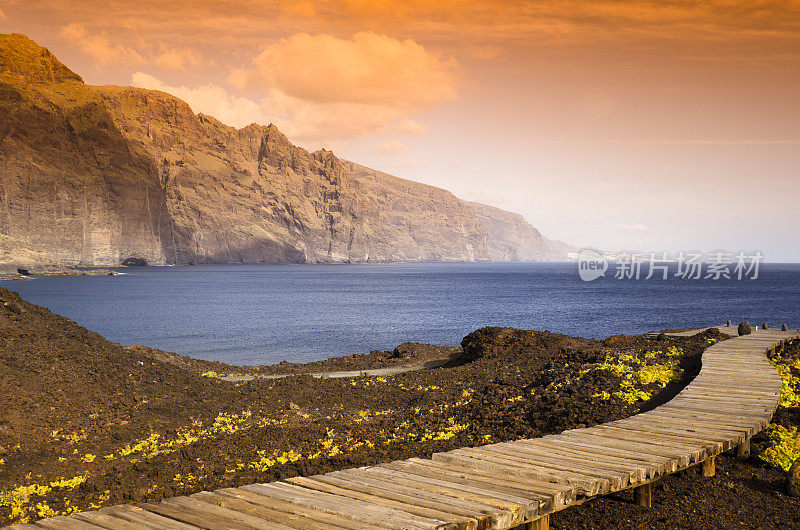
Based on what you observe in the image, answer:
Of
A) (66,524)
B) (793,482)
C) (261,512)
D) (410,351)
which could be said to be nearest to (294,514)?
(261,512)

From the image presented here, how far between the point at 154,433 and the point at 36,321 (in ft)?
24.3

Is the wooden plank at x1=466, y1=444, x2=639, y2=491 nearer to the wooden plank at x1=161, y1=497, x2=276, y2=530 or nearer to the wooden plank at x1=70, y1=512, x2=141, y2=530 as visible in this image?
the wooden plank at x1=161, y1=497, x2=276, y2=530

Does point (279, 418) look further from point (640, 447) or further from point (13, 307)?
point (640, 447)

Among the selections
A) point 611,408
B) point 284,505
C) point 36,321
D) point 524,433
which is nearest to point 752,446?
point 611,408

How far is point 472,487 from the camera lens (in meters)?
6.09

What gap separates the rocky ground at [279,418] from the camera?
911cm

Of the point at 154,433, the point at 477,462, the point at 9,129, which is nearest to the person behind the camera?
the point at 477,462

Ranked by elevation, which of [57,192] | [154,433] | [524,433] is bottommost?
[154,433]

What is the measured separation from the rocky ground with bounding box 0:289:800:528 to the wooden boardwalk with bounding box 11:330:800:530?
89cm

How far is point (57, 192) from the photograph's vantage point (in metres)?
173

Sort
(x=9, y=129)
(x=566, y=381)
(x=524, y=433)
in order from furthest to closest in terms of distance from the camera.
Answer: (x=9, y=129), (x=566, y=381), (x=524, y=433)

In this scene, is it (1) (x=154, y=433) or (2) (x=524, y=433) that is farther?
(1) (x=154, y=433)

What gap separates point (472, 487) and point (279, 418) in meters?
10.5

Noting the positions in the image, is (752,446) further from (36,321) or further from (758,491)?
(36,321)
